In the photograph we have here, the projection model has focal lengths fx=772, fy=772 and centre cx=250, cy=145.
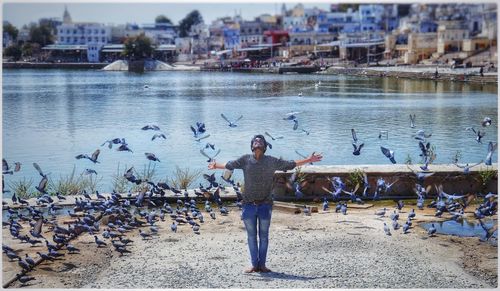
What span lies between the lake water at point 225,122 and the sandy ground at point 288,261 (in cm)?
386

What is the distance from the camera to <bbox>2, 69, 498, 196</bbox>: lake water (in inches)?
486

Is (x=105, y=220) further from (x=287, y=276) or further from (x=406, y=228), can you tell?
(x=406, y=228)

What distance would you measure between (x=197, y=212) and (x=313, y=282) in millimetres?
1682

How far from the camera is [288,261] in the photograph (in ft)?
15.0

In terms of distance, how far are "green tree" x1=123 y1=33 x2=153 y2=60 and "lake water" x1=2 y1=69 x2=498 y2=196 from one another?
10132mm

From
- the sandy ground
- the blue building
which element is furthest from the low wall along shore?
the blue building

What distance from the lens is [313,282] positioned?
416 centimetres

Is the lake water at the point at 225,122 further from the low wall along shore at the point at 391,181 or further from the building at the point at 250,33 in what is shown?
the building at the point at 250,33

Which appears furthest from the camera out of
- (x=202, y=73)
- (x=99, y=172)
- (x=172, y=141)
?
(x=202, y=73)

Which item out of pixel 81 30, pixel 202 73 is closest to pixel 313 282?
pixel 81 30

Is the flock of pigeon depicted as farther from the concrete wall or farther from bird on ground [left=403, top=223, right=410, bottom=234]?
bird on ground [left=403, top=223, right=410, bottom=234]

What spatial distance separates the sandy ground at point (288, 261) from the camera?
422cm

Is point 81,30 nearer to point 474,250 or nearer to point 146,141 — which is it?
point 146,141

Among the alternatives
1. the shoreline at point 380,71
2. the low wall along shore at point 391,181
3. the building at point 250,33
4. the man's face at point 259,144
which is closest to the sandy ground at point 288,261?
the man's face at point 259,144
